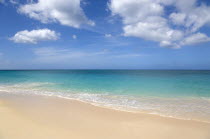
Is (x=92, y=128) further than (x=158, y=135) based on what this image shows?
Yes

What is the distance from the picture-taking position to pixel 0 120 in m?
4.62

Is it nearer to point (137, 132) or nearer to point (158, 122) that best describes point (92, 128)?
point (137, 132)

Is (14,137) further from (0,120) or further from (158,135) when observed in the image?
(158,135)

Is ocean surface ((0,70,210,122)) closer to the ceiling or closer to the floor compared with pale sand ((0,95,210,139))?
closer to the floor

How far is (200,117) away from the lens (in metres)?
5.22

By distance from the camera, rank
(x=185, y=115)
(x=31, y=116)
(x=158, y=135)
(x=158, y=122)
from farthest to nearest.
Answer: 1. (x=185, y=115)
2. (x=31, y=116)
3. (x=158, y=122)
4. (x=158, y=135)

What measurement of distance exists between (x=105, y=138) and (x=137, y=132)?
1.00m

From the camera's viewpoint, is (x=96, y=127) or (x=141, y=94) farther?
(x=141, y=94)

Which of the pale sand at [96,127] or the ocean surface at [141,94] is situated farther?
the ocean surface at [141,94]

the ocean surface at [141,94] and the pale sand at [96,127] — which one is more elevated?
the pale sand at [96,127]

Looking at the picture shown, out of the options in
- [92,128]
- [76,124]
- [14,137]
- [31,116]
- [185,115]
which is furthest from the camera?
[185,115]

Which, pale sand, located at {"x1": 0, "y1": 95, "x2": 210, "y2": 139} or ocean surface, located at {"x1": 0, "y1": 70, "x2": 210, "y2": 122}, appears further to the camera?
ocean surface, located at {"x1": 0, "y1": 70, "x2": 210, "y2": 122}

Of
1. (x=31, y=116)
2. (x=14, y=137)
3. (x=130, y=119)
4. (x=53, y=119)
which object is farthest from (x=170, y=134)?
(x=31, y=116)

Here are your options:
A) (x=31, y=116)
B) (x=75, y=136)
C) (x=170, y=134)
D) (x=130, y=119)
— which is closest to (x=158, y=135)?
(x=170, y=134)
